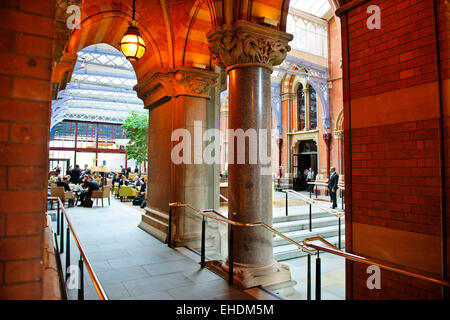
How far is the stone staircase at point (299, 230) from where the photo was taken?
25.6 feet

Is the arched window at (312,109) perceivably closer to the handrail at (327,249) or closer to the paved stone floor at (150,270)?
the paved stone floor at (150,270)

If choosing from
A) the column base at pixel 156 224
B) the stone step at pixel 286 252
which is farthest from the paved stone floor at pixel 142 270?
the stone step at pixel 286 252

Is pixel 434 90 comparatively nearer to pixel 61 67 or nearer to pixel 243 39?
pixel 243 39

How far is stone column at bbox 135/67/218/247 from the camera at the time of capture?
6473 millimetres

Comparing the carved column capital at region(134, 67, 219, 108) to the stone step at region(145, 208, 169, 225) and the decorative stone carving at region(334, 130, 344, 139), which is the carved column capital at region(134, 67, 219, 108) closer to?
the stone step at region(145, 208, 169, 225)

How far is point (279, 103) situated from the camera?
23.7 meters

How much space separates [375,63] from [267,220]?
2572 millimetres

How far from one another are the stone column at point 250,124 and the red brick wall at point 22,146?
3.27 metres

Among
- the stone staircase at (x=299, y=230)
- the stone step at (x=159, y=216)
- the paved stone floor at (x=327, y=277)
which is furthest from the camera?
the stone staircase at (x=299, y=230)

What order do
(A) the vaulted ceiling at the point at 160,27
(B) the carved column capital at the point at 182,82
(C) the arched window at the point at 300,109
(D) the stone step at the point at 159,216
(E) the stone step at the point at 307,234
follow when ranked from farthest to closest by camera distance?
(C) the arched window at the point at 300,109 < (E) the stone step at the point at 307,234 < (D) the stone step at the point at 159,216 < (B) the carved column capital at the point at 182,82 < (A) the vaulted ceiling at the point at 160,27

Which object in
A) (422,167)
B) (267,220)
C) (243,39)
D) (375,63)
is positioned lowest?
(267,220)

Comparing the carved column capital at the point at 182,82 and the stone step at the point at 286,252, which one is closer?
the carved column capital at the point at 182,82

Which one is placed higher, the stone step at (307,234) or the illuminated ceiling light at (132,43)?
the illuminated ceiling light at (132,43)
